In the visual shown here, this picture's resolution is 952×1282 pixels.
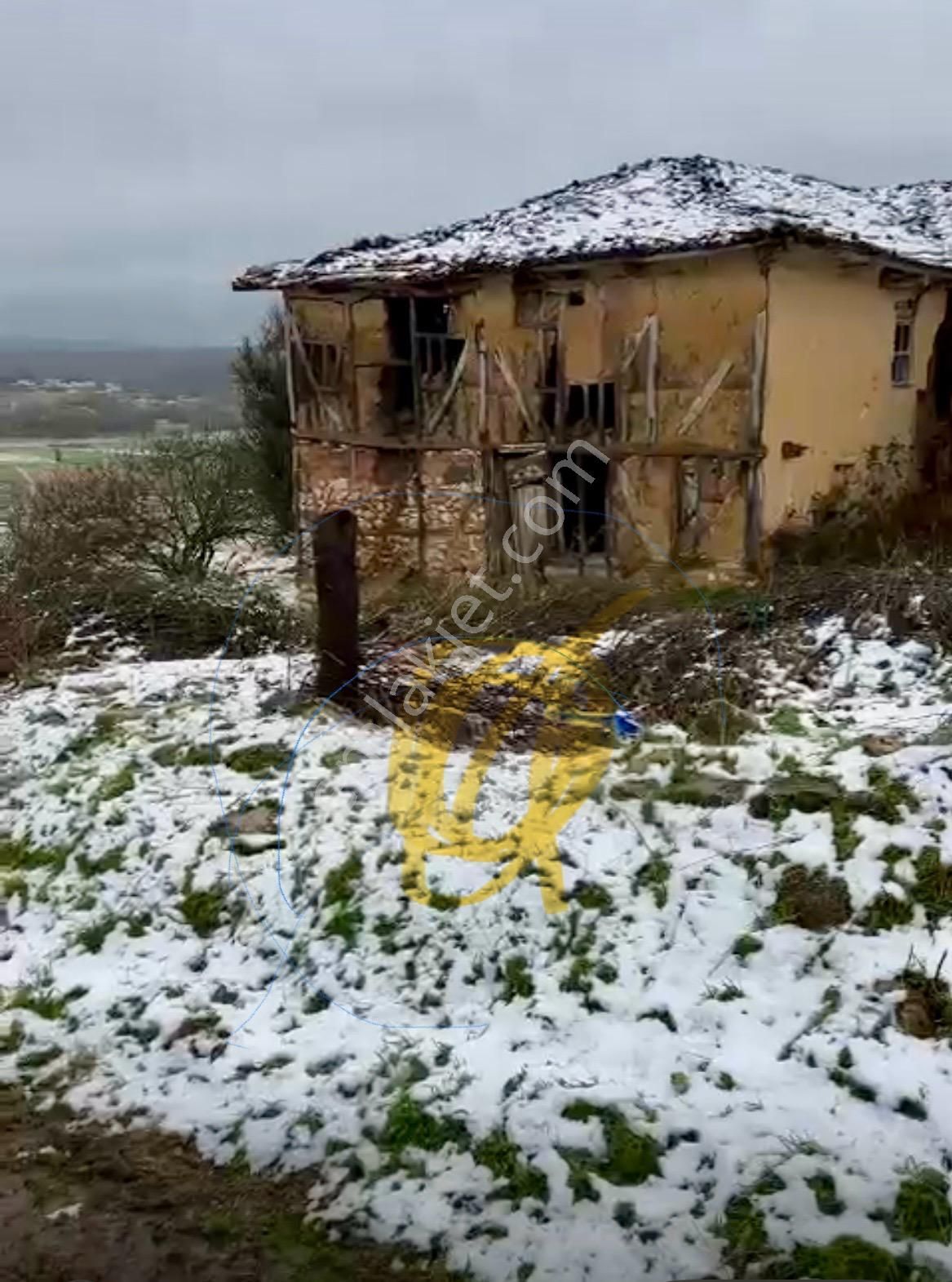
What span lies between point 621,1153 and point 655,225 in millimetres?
12506

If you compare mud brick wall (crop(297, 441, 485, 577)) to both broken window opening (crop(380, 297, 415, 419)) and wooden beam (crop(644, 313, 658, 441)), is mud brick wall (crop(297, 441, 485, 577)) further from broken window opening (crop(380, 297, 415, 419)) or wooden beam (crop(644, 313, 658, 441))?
wooden beam (crop(644, 313, 658, 441))

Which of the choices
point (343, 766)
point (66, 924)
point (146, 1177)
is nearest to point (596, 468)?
point (343, 766)

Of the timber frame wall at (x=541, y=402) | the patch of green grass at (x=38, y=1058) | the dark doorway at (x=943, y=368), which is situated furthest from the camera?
the dark doorway at (x=943, y=368)

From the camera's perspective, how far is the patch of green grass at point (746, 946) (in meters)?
5.11

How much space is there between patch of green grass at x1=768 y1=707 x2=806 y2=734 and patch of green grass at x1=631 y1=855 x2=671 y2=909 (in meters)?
1.72

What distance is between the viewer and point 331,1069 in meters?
4.89

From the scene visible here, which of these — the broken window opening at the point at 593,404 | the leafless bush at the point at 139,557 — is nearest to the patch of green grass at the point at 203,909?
the leafless bush at the point at 139,557

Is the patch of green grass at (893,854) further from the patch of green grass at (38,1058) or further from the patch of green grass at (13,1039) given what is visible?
the patch of green grass at (13,1039)

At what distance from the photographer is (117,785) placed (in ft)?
23.5

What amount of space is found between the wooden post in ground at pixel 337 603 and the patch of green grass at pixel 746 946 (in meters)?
3.51

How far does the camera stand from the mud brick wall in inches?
629

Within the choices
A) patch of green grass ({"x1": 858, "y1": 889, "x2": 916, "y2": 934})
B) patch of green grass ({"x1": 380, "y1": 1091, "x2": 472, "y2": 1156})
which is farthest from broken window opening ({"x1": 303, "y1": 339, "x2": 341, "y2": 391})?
patch of green grass ({"x1": 380, "y1": 1091, "x2": 472, "y2": 1156})

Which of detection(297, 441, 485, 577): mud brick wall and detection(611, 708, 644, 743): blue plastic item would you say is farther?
detection(297, 441, 485, 577): mud brick wall

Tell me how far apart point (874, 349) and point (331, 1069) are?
517 inches
